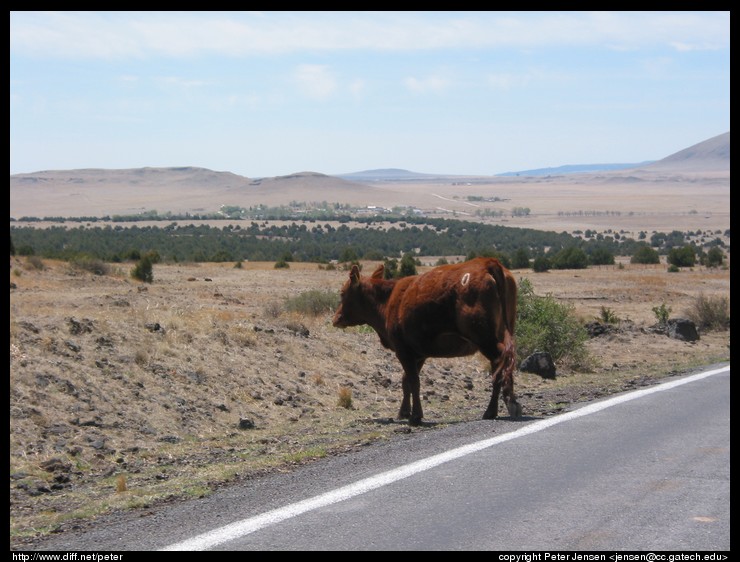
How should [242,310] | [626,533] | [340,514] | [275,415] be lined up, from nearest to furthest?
1. [626,533]
2. [340,514]
3. [275,415]
4. [242,310]

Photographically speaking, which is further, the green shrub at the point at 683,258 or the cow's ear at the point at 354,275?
the green shrub at the point at 683,258

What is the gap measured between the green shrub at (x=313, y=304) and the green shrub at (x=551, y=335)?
5621 millimetres

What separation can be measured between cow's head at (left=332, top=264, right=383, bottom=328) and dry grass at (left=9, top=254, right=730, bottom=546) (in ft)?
4.56

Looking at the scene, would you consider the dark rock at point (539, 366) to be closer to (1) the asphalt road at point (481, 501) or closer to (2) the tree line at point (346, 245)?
(1) the asphalt road at point (481, 501)

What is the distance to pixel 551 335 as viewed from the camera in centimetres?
1997

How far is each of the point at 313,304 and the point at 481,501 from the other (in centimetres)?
1733

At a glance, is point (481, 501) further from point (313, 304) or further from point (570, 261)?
point (570, 261)

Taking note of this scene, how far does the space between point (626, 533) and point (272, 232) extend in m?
110

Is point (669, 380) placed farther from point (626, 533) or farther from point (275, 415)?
point (626, 533)

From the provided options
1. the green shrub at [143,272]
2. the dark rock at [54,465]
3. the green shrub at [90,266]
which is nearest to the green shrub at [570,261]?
the green shrub at [143,272]

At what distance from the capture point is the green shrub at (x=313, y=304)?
2406 centimetres

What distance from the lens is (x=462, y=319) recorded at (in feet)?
36.7

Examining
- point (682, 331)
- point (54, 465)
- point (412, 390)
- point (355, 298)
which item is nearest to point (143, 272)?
point (682, 331)

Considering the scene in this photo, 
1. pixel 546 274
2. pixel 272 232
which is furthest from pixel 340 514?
pixel 272 232
